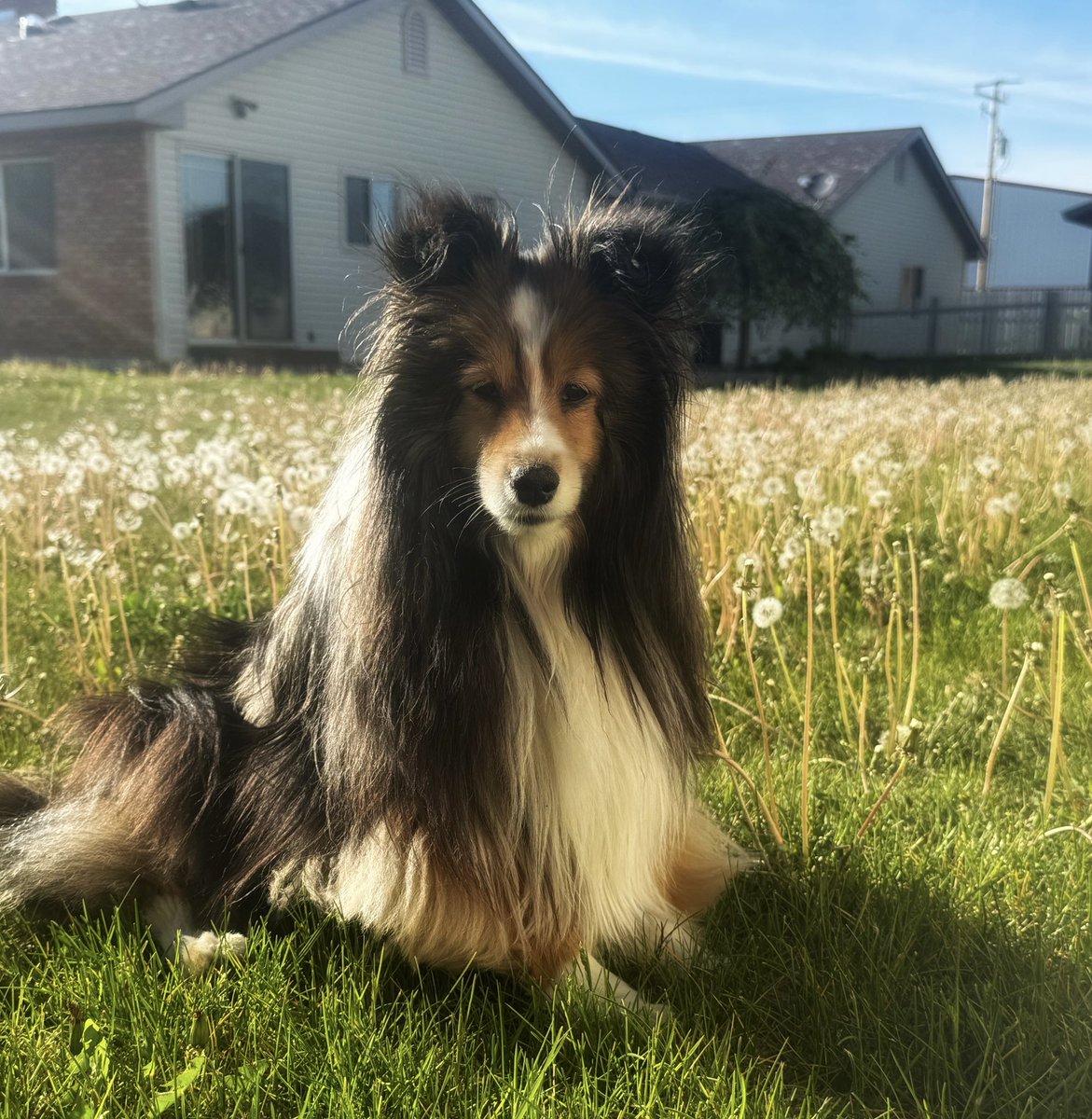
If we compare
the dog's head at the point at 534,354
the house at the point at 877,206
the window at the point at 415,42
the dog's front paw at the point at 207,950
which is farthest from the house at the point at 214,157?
the dog's front paw at the point at 207,950

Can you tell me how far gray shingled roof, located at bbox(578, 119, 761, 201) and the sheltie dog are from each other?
20844mm

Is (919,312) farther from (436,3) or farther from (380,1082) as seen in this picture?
(380,1082)

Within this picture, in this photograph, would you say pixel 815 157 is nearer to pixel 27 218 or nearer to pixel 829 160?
pixel 829 160

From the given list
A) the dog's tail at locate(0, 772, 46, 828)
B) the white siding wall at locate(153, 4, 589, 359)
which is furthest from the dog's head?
the white siding wall at locate(153, 4, 589, 359)

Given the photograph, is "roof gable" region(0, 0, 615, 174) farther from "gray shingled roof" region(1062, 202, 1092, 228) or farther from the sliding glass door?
"gray shingled roof" region(1062, 202, 1092, 228)

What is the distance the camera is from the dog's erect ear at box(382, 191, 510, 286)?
6.51 feet

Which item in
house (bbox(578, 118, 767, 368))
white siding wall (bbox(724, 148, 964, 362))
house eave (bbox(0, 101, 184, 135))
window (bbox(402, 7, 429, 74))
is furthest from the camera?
white siding wall (bbox(724, 148, 964, 362))

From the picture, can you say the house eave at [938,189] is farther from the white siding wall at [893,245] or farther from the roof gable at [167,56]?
the roof gable at [167,56]

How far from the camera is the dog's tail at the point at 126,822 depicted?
7.73 ft

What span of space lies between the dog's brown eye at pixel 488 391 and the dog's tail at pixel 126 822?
1028 mm

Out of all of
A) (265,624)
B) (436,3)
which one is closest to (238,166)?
(436,3)

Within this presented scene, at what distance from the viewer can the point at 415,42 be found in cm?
1900

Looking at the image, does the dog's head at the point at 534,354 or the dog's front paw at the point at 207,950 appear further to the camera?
the dog's front paw at the point at 207,950

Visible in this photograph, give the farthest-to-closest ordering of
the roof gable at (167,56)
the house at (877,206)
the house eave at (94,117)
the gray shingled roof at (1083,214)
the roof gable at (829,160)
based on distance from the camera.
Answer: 1. the house at (877,206)
2. the roof gable at (829,160)
3. the gray shingled roof at (1083,214)
4. the roof gable at (167,56)
5. the house eave at (94,117)
